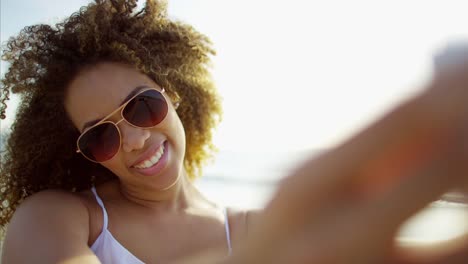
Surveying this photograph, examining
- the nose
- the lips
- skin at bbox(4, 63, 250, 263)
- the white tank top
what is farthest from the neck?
the white tank top

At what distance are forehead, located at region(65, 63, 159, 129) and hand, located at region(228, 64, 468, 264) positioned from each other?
1.65 metres

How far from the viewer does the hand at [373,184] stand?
0.55 metres

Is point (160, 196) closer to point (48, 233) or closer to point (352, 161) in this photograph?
point (48, 233)

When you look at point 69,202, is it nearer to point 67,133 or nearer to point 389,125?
point 67,133

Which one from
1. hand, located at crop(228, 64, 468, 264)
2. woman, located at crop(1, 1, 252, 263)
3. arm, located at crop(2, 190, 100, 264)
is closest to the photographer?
hand, located at crop(228, 64, 468, 264)

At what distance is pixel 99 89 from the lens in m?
2.21

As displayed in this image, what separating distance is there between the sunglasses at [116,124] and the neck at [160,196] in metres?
0.27

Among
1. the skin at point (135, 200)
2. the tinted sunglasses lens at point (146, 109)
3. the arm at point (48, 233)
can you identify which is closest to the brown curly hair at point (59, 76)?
the skin at point (135, 200)

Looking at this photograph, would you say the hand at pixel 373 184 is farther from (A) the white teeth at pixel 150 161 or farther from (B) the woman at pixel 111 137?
(A) the white teeth at pixel 150 161

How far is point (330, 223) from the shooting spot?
634 millimetres

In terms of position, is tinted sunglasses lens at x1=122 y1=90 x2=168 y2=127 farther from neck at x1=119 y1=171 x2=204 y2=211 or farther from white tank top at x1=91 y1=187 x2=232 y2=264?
white tank top at x1=91 y1=187 x2=232 y2=264

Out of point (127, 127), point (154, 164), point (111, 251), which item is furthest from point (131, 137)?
point (111, 251)

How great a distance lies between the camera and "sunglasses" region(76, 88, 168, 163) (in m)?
2.20

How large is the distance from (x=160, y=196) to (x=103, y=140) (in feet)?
1.50
